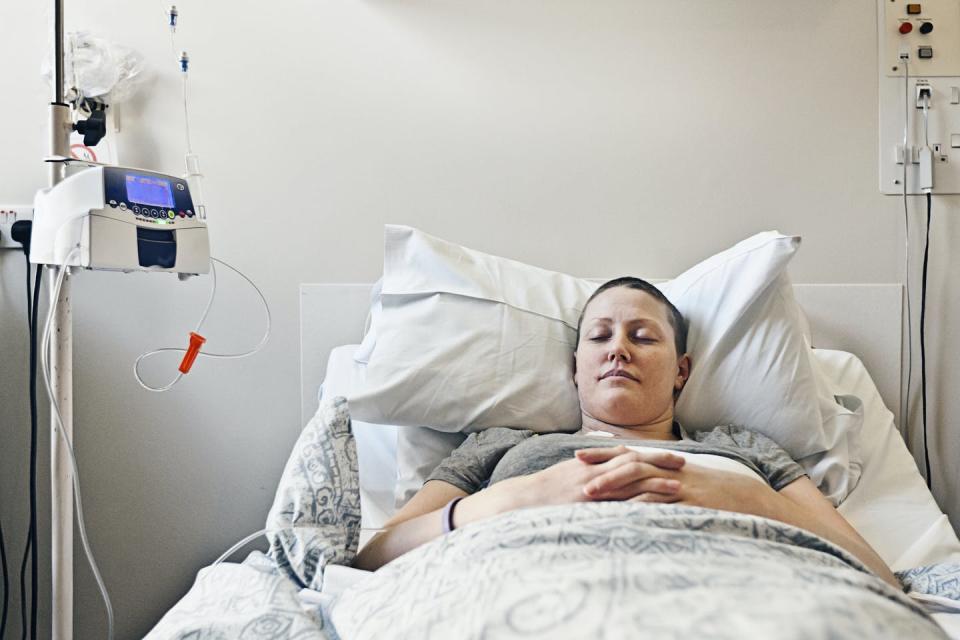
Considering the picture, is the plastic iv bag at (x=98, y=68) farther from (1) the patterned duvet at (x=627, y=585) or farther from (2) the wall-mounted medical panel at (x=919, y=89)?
(2) the wall-mounted medical panel at (x=919, y=89)

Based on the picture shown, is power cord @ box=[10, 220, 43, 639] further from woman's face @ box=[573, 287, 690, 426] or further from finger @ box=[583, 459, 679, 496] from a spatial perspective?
finger @ box=[583, 459, 679, 496]

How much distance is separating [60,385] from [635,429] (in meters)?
0.92

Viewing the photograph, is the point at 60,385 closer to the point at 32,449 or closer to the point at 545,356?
the point at 32,449

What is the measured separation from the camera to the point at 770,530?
0.79 metres

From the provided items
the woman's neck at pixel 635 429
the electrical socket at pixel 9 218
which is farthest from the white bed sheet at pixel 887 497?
the electrical socket at pixel 9 218

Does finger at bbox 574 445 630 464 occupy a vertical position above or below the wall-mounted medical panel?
below

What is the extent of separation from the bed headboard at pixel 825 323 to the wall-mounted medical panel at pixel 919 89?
0.26m

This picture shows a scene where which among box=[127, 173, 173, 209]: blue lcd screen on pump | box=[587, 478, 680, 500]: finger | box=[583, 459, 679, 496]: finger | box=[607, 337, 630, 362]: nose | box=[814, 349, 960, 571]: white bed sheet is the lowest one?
box=[814, 349, 960, 571]: white bed sheet

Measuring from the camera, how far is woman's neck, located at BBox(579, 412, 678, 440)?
1.31 metres

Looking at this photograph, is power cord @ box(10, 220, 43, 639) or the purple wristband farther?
power cord @ box(10, 220, 43, 639)

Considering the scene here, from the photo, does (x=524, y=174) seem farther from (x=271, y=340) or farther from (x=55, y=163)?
(x=55, y=163)

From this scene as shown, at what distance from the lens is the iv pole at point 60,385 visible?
125 centimetres

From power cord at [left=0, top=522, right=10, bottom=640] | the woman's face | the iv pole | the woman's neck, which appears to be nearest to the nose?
the woman's face

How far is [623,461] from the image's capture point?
3.22ft
